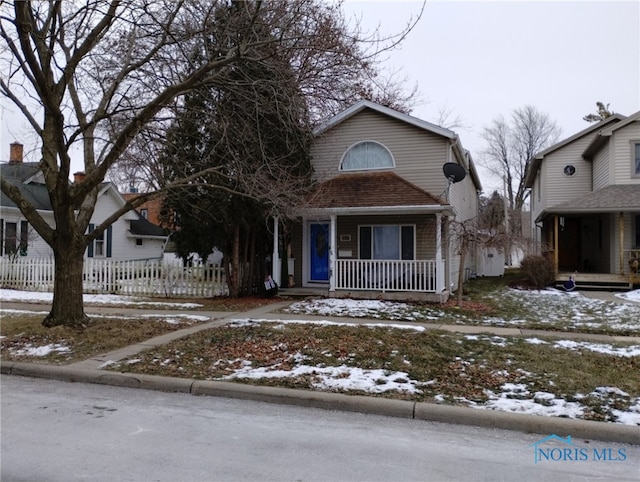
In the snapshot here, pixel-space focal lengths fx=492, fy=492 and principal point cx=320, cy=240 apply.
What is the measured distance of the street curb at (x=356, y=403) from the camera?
4629 millimetres

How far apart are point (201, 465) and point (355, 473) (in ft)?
4.01

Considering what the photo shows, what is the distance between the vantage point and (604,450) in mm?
4367

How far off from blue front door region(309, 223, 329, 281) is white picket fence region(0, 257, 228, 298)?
10.2 ft

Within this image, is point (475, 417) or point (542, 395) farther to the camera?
point (542, 395)

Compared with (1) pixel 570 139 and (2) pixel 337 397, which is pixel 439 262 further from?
(1) pixel 570 139

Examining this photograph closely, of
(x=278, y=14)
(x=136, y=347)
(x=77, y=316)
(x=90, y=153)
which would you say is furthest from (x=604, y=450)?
(x=90, y=153)

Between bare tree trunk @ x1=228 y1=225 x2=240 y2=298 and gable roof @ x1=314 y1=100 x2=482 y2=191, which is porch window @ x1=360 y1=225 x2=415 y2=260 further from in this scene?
bare tree trunk @ x1=228 y1=225 x2=240 y2=298

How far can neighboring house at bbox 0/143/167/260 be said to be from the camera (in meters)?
21.4

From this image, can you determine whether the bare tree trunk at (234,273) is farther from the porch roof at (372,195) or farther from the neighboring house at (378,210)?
the porch roof at (372,195)

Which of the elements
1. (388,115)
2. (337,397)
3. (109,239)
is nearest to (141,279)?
(388,115)

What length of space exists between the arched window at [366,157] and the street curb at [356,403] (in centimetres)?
1118

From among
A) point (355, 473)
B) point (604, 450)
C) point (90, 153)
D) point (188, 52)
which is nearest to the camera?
point (355, 473)

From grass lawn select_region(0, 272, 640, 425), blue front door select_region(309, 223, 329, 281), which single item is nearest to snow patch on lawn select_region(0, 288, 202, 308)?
grass lawn select_region(0, 272, 640, 425)

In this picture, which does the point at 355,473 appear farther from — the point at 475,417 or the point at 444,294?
the point at 444,294
